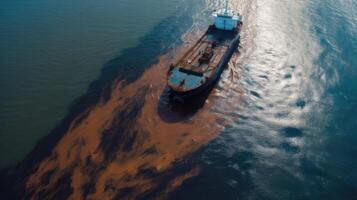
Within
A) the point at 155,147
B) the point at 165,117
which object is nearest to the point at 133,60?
the point at 165,117

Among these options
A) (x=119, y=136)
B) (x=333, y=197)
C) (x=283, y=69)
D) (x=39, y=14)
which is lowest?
(x=333, y=197)

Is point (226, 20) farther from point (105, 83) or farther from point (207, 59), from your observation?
point (105, 83)

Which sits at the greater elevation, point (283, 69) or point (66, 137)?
point (283, 69)

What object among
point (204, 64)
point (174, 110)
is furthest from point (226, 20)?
point (174, 110)

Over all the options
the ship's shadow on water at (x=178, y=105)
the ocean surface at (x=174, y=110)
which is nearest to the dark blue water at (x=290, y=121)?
the ocean surface at (x=174, y=110)

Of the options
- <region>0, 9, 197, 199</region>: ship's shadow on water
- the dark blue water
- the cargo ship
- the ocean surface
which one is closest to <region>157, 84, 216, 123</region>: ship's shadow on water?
the ocean surface

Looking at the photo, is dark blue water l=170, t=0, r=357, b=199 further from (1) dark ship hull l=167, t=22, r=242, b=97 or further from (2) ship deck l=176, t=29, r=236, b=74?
(2) ship deck l=176, t=29, r=236, b=74

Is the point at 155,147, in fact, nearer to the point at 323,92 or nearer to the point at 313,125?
the point at 313,125

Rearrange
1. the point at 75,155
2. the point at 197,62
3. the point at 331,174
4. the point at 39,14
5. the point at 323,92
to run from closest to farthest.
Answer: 1. the point at 331,174
2. the point at 75,155
3. the point at 323,92
4. the point at 197,62
5. the point at 39,14
